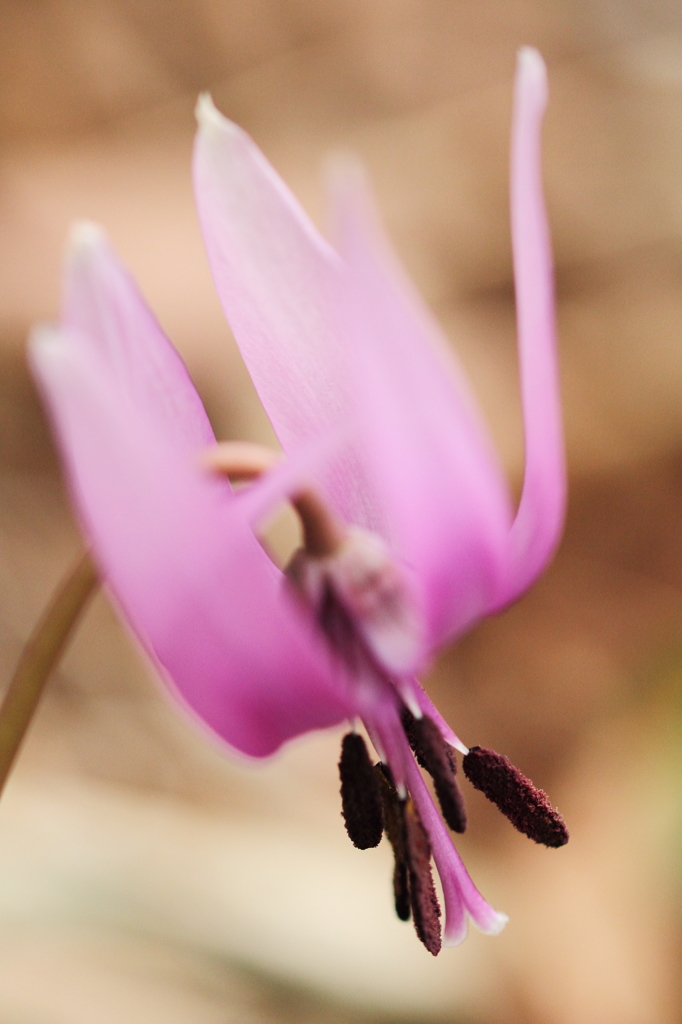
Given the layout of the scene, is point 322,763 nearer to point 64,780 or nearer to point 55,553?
point 64,780

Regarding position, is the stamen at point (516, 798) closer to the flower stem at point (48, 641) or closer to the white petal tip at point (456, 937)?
the white petal tip at point (456, 937)

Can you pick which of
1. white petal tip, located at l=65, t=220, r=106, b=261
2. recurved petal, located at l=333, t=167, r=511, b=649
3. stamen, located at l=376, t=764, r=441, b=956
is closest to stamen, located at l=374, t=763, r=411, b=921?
stamen, located at l=376, t=764, r=441, b=956

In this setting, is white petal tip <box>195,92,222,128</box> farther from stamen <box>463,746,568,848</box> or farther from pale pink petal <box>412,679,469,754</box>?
stamen <box>463,746,568,848</box>

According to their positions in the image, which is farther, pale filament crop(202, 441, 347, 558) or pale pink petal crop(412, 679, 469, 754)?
pale pink petal crop(412, 679, 469, 754)

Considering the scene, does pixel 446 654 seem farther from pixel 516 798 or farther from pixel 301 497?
pixel 301 497

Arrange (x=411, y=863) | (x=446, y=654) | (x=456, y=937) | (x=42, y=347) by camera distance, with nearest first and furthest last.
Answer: (x=42, y=347) → (x=411, y=863) → (x=456, y=937) → (x=446, y=654)

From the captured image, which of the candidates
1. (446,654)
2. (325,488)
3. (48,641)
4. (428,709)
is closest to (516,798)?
(428,709)

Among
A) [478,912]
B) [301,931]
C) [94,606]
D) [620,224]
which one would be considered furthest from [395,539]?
[620,224]
